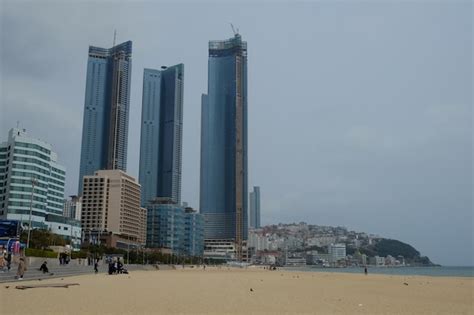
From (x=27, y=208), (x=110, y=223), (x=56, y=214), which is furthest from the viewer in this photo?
(x=110, y=223)

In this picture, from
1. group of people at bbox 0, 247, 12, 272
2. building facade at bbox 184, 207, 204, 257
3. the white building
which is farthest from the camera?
building facade at bbox 184, 207, 204, 257

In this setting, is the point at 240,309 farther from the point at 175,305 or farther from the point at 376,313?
the point at 376,313

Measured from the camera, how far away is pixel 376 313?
42.6 ft

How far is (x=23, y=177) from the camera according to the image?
100m

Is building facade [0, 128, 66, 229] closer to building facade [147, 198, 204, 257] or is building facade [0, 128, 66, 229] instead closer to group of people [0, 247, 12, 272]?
building facade [147, 198, 204, 257]

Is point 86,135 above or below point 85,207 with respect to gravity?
above

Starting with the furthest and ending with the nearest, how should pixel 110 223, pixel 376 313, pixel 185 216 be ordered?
1. pixel 185 216
2. pixel 110 223
3. pixel 376 313

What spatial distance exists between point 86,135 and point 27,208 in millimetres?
101854

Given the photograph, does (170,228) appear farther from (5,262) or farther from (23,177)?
(5,262)

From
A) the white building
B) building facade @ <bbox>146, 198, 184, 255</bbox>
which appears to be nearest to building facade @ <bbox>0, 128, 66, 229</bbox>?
the white building

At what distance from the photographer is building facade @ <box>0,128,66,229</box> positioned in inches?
3888

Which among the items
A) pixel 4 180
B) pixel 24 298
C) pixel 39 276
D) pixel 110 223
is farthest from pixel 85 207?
pixel 24 298

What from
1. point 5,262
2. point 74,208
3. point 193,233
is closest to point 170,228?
point 193,233

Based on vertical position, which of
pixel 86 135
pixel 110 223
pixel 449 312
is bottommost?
pixel 449 312
